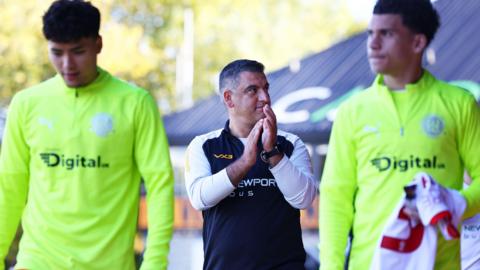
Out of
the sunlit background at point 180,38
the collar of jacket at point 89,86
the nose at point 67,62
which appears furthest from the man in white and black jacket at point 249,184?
the sunlit background at point 180,38

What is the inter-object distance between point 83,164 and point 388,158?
1.57m

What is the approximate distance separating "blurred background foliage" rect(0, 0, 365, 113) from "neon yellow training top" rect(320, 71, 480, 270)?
21649 mm

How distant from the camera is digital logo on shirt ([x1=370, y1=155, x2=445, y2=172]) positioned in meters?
5.54

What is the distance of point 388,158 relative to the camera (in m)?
5.58

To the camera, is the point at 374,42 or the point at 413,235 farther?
the point at 374,42

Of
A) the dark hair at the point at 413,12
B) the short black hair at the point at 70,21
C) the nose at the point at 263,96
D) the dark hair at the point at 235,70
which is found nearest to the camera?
the dark hair at the point at 413,12

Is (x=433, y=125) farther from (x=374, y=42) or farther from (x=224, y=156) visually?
(x=224, y=156)

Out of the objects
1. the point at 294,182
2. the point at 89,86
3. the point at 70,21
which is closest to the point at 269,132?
the point at 294,182

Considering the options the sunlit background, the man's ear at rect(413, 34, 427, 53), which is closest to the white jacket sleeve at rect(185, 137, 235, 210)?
the man's ear at rect(413, 34, 427, 53)

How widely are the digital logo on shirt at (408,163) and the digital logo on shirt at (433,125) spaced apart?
12 centimetres

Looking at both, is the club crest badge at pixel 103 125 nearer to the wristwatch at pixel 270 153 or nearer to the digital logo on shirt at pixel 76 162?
the digital logo on shirt at pixel 76 162

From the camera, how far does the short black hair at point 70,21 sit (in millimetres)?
5844

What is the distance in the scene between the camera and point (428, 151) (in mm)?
5543

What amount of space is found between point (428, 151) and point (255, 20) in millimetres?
36521
